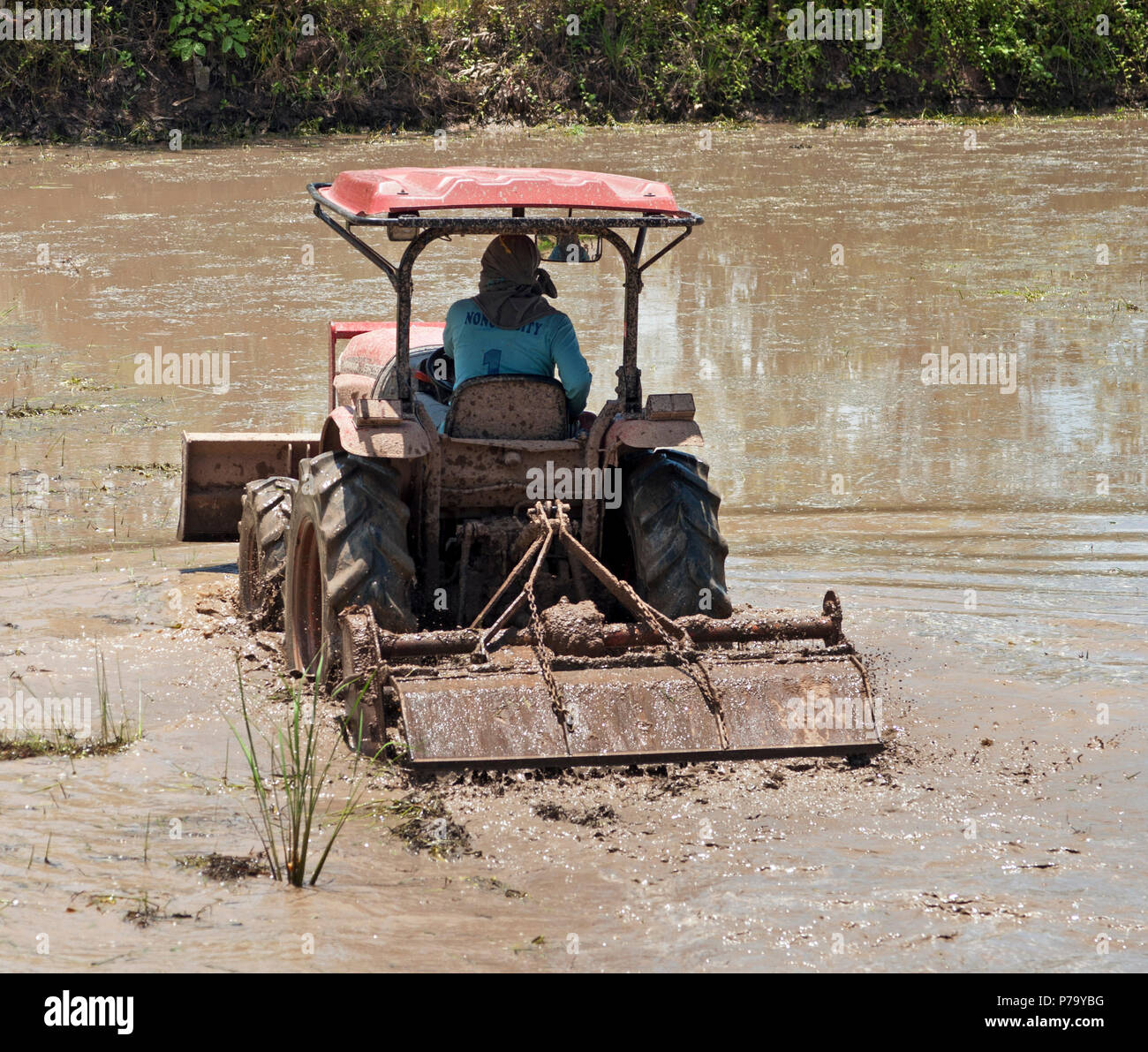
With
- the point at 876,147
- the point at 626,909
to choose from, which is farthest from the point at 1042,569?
the point at 876,147

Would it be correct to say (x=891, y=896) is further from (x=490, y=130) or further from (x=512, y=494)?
(x=490, y=130)

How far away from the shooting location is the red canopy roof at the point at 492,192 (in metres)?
5.33

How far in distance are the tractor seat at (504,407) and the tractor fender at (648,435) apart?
205 mm

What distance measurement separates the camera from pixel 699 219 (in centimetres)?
538

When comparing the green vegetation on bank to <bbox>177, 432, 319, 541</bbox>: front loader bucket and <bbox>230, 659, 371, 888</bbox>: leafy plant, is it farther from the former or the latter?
<bbox>230, 659, 371, 888</bbox>: leafy plant

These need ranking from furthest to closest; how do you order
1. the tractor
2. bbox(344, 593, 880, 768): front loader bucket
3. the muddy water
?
the tractor < bbox(344, 593, 880, 768): front loader bucket < the muddy water

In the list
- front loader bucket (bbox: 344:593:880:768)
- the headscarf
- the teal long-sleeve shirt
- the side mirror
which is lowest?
front loader bucket (bbox: 344:593:880:768)

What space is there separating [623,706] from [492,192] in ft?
5.88

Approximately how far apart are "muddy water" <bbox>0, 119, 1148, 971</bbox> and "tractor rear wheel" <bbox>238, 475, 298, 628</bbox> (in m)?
0.16

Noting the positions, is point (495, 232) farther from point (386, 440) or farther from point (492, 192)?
point (386, 440)

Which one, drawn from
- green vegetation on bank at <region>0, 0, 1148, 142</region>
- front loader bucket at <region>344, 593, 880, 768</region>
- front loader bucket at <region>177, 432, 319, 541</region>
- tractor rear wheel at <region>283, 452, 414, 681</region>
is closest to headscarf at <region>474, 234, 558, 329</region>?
tractor rear wheel at <region>283, 452, 414, 681</region>

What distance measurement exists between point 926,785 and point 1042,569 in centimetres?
274

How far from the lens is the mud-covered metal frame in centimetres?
537

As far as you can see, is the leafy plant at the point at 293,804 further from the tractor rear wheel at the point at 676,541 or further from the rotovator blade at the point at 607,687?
the tractor rear wheel at the point at 676,541
